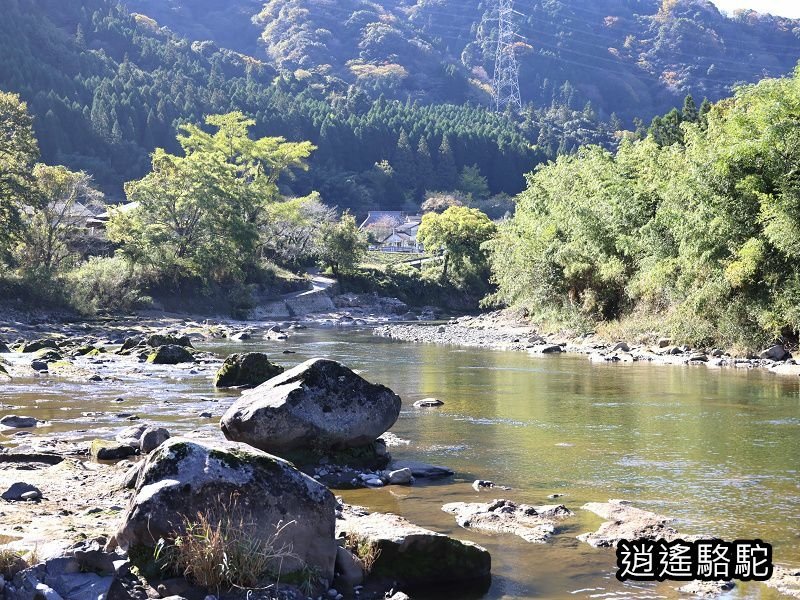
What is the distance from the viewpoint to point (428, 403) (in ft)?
69.2

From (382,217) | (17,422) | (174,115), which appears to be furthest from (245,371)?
(174,115)

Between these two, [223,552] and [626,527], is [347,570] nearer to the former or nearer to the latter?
[223,552]

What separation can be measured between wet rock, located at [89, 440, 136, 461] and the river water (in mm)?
2077

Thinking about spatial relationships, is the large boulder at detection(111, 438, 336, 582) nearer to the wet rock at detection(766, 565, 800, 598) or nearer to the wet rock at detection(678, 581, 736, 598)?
the wet rock at detection(678, 581, 736, 598)

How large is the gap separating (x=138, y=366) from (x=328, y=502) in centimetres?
2216

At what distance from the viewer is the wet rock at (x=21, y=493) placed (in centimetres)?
1083

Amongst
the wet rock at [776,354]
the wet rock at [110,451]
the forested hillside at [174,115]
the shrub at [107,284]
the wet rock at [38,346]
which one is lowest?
the wet rock at [110,451]

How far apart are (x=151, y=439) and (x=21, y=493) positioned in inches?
137

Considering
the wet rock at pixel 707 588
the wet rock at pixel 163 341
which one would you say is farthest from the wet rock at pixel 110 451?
the wet rock at pixel 163 341

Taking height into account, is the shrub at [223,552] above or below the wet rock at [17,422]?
above

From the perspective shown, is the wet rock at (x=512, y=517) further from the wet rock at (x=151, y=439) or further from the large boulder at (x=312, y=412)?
the wet rock at (x=151, y=439)

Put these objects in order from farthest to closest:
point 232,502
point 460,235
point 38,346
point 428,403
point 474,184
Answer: point 474,184, point 460,235, point 38,346, point 428,403, point 232,502

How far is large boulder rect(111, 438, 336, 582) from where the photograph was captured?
8148 millimetres

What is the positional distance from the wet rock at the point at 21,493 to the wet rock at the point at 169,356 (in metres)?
19.4
